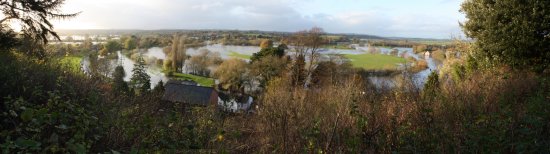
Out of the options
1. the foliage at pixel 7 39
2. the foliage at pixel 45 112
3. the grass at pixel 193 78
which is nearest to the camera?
the foliage at pixel 45 112

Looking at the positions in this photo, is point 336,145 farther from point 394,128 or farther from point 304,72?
point 304,72

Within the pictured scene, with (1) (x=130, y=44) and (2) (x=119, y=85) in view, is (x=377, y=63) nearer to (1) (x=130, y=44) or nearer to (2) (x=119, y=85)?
(2) (x=119, y=85)

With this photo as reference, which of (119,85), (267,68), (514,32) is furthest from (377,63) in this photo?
(119,85)

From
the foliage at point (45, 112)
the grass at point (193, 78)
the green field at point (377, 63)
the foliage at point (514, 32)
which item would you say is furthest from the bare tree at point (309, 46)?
Result: the foliage at point (45, 112)

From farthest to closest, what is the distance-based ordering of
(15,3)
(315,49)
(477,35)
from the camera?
1. (315,49)
2. (15,3)
3. (477,35)

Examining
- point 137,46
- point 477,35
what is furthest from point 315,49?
point 137,46

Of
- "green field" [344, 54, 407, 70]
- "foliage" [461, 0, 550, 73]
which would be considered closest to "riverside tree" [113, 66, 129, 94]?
"foliage" [461, 0, 550, 73]

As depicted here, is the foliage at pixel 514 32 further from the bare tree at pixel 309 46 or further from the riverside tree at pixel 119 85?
the bare tree at pixel 309 46

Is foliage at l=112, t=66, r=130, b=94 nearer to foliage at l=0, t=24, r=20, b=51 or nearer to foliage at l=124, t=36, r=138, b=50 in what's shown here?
foliage at l=0, t=24, r=20, b=51
